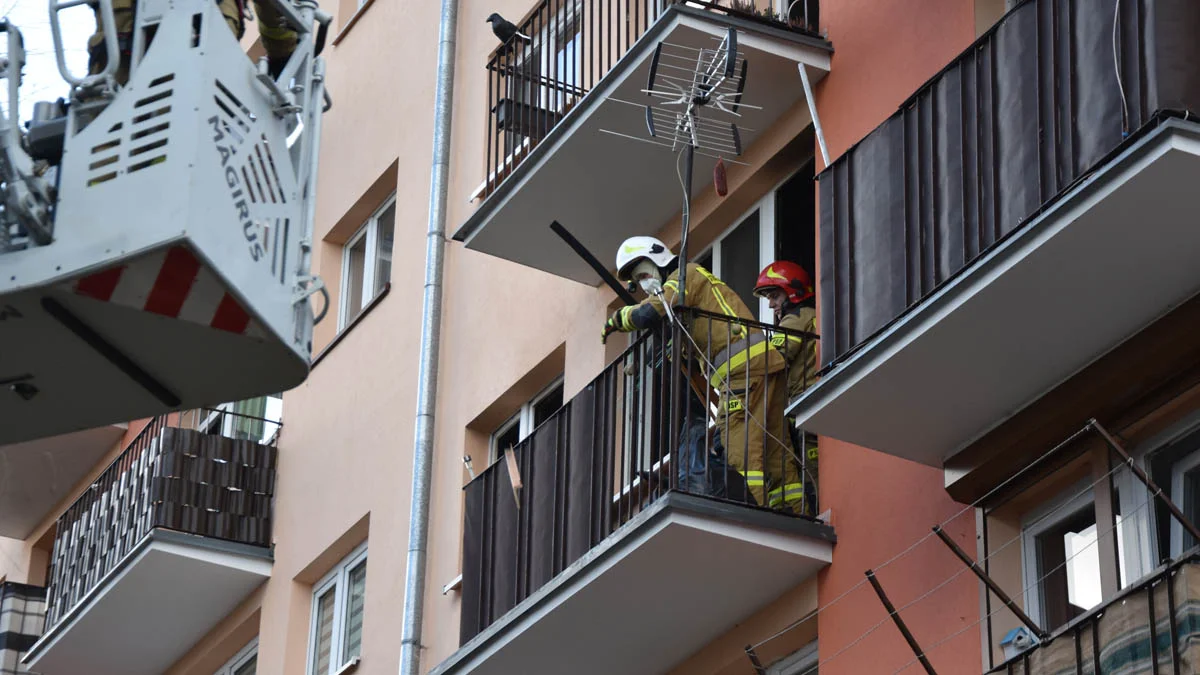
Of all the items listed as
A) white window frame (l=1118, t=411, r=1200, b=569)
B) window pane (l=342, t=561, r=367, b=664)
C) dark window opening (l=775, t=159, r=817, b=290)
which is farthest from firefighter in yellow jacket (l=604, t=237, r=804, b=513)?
window pane (l=342, t=561, r=367, b=664)

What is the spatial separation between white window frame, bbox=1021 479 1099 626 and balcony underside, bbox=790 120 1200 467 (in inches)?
17.8

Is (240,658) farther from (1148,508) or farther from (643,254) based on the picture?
(1148,508)

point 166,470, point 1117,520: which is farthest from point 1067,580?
point 166,470

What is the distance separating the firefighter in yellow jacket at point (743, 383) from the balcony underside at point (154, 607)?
7.14 m

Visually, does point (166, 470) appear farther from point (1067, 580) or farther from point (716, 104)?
point (1067, 580)

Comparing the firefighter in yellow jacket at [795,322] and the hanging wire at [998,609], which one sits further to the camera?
the firefighter in yellow jacket at [795,322]

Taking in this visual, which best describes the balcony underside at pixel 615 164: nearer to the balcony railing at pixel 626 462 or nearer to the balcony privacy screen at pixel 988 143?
the balcony railing at pixel 626 462

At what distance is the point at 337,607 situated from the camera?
61.2 ft

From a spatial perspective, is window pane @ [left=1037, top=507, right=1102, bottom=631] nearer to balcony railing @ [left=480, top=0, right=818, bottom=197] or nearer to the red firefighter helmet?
the red firefighter helmet

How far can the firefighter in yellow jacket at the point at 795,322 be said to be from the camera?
12953 mm

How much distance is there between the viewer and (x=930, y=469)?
11.7m

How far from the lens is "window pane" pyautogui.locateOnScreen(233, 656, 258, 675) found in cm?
2016

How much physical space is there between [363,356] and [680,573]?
697cm

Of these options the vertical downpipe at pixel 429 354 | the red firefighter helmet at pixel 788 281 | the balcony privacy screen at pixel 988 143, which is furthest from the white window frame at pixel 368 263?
the balcony privacy screen at pixel 988 143
